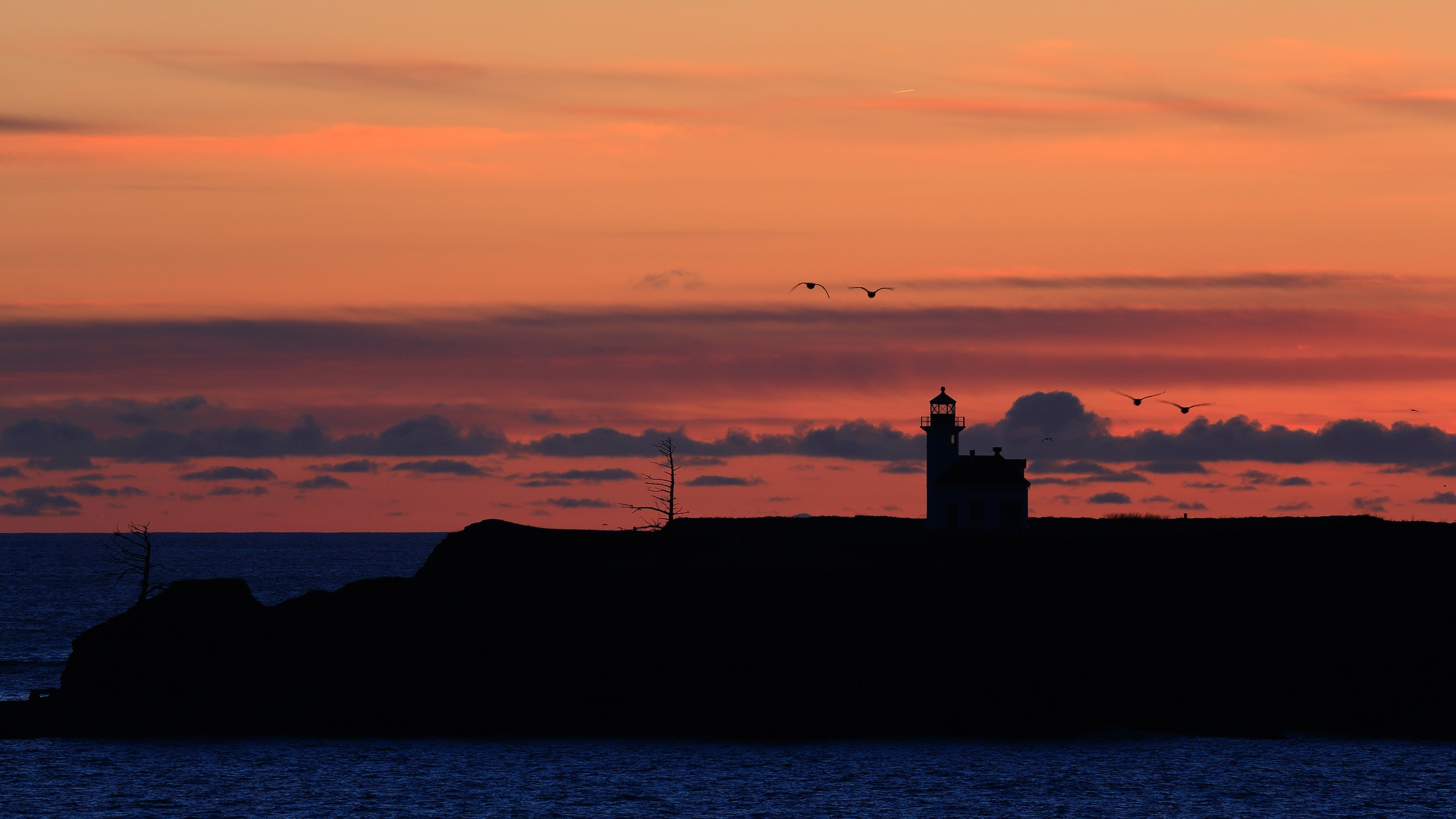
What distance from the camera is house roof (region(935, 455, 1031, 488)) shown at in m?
71.6

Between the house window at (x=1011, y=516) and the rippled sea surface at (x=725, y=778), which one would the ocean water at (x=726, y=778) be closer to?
the rippled sea surface at (x=725, y=778)

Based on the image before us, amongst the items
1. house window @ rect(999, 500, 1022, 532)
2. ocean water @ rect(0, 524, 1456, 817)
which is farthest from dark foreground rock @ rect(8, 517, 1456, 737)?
house window @ rect(999, 500, 1022, 532)

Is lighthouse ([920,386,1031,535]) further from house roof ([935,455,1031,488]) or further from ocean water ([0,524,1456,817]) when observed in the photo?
ocean water ([0,524,1456,817])

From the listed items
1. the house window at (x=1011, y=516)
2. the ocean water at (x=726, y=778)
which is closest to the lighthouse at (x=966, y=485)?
the house window at (x=1011, y=516)

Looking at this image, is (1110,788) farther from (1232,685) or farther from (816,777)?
(1232,685)

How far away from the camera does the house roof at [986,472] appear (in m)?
71.6

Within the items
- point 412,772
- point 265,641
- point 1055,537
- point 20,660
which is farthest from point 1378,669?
point 20,660

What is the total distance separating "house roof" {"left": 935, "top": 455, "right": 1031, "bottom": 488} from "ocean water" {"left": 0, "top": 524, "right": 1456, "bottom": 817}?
754 inches

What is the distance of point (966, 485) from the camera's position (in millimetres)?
71875

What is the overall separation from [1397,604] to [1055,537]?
14130 mm

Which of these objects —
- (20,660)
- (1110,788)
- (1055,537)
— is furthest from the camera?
(20,660)

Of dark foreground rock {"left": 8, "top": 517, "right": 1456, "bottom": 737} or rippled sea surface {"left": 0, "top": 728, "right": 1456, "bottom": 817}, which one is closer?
rippled sea surface {"left": 0, "top": 728, "right": 1456, "bottom": 817}

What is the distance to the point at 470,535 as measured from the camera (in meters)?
70.6

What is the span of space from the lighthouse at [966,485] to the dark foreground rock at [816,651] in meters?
8.85
